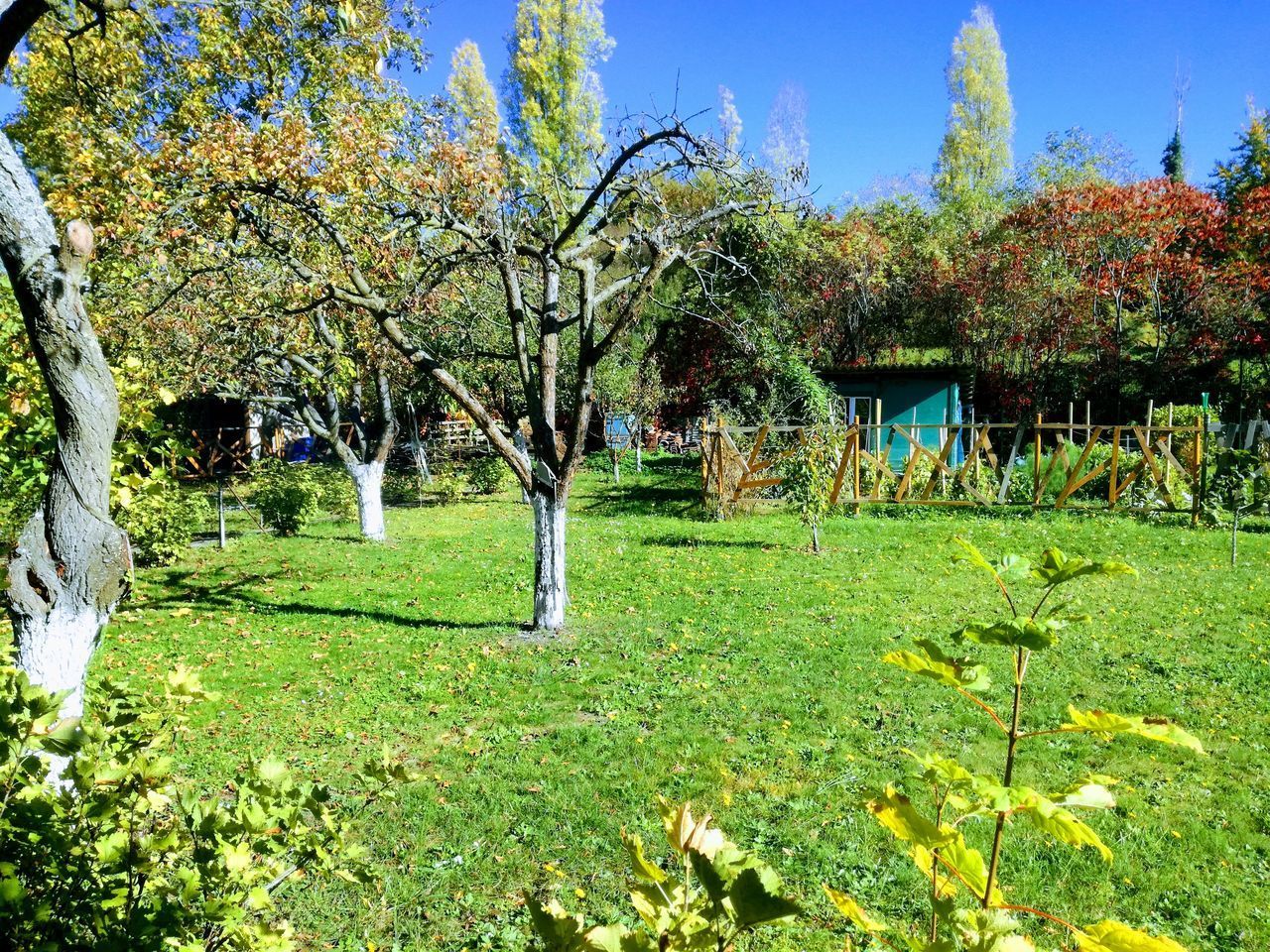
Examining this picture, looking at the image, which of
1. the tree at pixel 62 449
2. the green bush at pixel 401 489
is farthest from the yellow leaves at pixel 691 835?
the green bush at pixel 401 489

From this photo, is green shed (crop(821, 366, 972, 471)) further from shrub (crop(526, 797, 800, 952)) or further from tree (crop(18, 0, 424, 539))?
shrub (crop(526, 797, 800, 952))

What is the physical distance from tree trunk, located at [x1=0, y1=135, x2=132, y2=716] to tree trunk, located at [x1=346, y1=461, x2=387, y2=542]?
9.35 m

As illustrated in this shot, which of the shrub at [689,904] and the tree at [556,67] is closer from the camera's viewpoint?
the shrub at [689,904]

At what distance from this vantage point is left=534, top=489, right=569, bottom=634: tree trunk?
22.8 ft

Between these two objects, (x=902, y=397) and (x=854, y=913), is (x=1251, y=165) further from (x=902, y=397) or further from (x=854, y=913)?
(x=854, y=913)

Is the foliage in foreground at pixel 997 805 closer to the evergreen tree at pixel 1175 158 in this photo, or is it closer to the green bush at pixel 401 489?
the green bush at pixel 401 489

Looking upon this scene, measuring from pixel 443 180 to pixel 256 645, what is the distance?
15.3 feet

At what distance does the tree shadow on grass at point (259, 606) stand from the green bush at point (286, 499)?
3297 mm

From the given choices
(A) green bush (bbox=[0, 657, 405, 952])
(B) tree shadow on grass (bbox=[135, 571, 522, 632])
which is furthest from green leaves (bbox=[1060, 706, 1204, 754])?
(B) tree shadow on grass (bbox=[135, 571, 522, 632])

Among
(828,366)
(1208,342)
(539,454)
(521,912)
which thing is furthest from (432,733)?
(1208,342)

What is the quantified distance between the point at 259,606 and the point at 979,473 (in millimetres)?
12160

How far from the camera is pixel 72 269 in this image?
2.79 metres

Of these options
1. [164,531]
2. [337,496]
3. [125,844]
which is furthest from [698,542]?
[125,844]

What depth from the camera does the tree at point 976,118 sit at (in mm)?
32156
